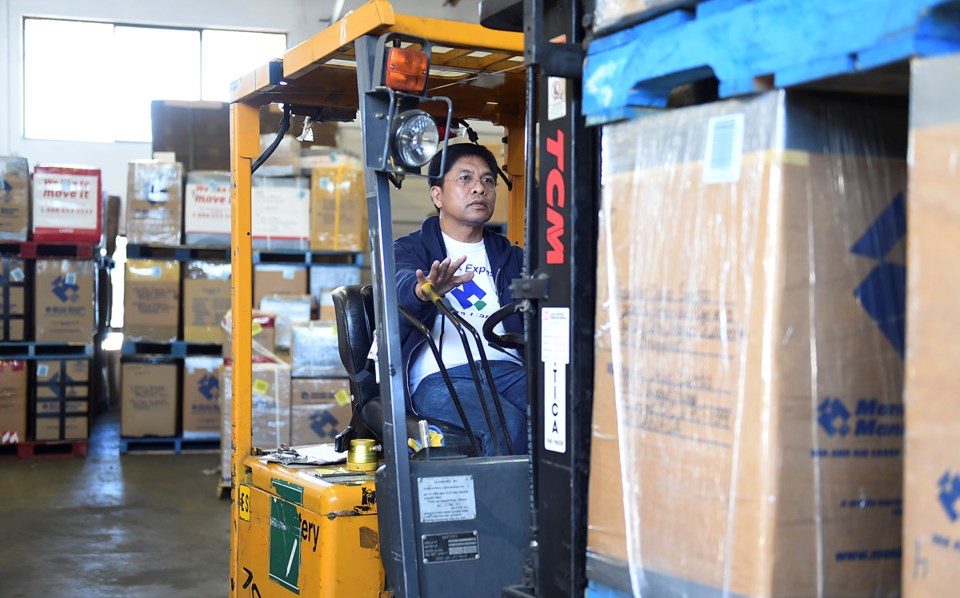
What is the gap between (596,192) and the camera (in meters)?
2.15

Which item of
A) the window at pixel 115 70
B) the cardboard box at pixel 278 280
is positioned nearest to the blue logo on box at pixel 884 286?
the cardboard box at pixel 278 280

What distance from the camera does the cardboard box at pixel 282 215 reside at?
8156mm

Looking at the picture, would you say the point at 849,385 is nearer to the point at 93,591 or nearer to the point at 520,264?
the point at 520,264

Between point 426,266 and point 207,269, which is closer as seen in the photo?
point 426,266

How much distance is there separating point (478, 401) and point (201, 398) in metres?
5.80

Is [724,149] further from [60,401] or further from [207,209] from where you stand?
[60,401]

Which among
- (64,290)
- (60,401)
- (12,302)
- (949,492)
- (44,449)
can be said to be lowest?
(44,449)

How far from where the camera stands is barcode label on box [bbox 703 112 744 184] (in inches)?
63.3

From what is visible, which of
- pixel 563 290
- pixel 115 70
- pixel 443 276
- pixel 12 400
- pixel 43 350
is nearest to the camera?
pixel 563 290

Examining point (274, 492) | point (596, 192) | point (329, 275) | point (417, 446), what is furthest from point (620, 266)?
point (329, 275)

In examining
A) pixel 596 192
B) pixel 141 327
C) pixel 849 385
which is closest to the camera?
pixel 849 385

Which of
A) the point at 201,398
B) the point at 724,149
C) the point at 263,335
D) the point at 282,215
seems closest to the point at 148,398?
the point at 201,398

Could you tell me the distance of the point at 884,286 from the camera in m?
1.60

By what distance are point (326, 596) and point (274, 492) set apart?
0.48 meters
